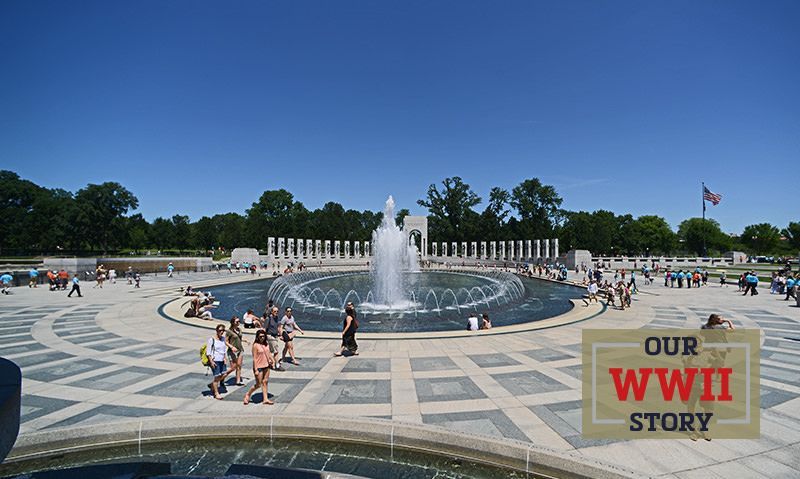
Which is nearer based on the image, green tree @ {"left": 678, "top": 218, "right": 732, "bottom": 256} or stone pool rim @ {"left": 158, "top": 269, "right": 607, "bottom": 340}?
stone pool rim @ {"left": 158, "top": 269, "right": 607, "bottom": 340}

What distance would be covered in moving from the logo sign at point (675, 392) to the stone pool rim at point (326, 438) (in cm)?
131

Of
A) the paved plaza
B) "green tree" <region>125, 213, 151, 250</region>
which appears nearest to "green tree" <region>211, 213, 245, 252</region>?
"green tree" <region>125, 213, 151, 250</region>

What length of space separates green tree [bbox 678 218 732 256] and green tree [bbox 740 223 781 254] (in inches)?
258

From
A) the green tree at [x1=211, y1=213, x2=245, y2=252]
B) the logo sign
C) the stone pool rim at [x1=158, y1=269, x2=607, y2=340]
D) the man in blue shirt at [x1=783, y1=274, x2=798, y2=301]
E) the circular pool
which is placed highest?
the green tree at [x1=211, y1=213, x2=245, y2=252]

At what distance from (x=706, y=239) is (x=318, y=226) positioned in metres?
118

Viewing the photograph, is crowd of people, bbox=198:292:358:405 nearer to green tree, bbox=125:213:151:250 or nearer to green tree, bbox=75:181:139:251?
green tree, bbox=75:181:139:251

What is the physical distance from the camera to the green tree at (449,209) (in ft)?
365

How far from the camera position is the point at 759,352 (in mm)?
12273

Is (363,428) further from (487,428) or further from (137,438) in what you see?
(137,438)

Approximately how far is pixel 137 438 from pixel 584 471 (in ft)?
26.4

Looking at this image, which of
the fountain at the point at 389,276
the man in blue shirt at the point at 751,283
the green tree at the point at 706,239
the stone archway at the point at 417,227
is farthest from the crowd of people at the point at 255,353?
the green tree at the point at 706,239

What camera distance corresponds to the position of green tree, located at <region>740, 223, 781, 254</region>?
102750mm

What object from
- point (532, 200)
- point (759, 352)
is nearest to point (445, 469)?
point (759, 352)

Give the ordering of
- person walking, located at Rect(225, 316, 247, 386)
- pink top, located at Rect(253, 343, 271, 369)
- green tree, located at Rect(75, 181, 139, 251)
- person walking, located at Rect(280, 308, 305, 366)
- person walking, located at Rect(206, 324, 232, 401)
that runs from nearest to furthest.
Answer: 1. pink top, located at Rect(253, 343, 271, 369)
2. person walking, located at Rect(206, 324, 232, 401)
3. person walking, located at Rect(225, 316, 247, 386)
4. person walking, located at Rect(280, 308, 305, 366)
5. green tree, located at Rect(75, 181, 139, 251)
